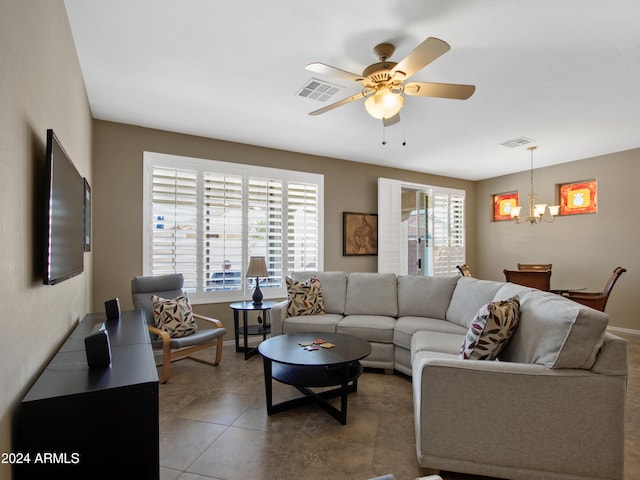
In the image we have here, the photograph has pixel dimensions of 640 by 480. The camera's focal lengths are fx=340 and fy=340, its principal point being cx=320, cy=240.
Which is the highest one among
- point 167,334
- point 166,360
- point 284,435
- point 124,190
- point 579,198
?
point 579,198

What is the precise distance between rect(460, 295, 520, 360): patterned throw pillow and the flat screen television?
2199 millimetres

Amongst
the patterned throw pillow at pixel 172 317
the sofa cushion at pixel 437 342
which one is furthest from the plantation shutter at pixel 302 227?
the sofa cushion at pixel 437 342

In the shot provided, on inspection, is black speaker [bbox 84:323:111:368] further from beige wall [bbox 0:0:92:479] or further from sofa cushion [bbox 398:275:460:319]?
sofa cushion [bbox 398:275:460:319]

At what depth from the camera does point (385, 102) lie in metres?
2.39

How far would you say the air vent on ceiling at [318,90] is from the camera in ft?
9.53

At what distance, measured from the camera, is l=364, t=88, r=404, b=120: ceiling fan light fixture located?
7.80 ft

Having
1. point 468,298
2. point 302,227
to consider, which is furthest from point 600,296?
point 302,227

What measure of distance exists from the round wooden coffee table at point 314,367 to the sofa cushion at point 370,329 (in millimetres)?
561

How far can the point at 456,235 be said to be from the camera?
670 centimetres

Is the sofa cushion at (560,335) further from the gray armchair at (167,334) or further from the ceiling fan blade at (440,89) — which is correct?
the gray armchair at (167,334)

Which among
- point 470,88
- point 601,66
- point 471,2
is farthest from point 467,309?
point 471,2

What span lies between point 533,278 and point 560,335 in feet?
10.1

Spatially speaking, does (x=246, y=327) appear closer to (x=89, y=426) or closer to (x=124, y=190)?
(x=124, y=190)

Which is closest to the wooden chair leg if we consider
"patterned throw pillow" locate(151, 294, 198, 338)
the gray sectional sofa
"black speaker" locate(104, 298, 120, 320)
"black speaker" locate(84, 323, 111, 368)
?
"patterned throw pillow" locate(151, 294, 198, 338)
